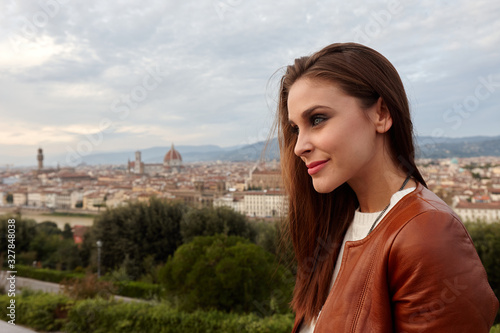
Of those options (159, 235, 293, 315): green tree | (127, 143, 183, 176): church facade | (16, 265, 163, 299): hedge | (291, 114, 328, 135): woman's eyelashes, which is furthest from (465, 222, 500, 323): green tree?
(127, 143, 183, 176): church facade

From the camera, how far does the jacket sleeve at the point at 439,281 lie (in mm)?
542

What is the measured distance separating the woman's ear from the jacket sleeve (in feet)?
0.72

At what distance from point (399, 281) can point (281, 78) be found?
570mm

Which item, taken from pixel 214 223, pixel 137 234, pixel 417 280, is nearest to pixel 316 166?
pixel 417 280

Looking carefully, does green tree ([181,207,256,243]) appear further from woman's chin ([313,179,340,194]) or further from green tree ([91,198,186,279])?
woman's chin ([313,179,340,194])

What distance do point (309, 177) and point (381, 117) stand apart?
1.01 feet

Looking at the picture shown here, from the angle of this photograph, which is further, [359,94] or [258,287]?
[258,287]

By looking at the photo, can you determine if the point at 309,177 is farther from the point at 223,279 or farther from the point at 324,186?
the point at 223,279

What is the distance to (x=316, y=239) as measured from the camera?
1058 mm

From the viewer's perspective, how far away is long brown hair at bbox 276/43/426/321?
74 cm

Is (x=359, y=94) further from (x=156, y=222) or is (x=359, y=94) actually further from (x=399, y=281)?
(x=156, y=222)

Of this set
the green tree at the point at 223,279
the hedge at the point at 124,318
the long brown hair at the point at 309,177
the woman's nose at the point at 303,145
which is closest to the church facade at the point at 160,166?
the hedge at the point at 124,318

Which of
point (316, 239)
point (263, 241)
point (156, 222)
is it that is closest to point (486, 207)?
point (263, 241)

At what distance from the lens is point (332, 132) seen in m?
0.72
